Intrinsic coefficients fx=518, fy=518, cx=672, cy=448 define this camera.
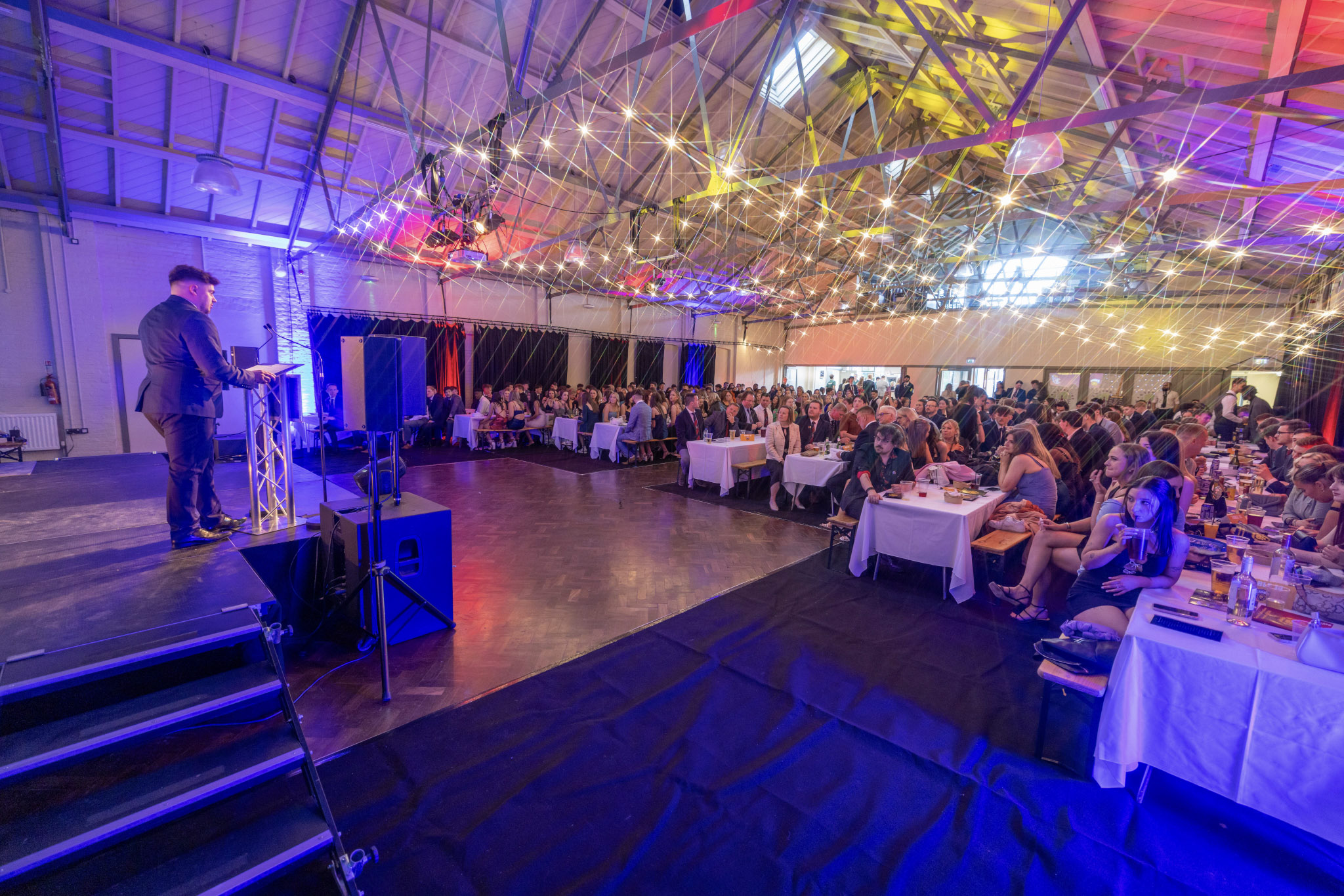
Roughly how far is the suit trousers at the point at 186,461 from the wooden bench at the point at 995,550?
5.13 m

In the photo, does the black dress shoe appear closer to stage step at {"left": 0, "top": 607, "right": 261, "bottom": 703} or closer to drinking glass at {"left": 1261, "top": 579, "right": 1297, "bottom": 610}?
stage step at {"left": 0, "top": 607, "right": 261, "bottom": 703}

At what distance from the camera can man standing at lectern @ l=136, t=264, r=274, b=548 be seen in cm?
284

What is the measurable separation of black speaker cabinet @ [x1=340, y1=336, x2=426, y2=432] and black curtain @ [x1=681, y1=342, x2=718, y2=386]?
16422 millimetres

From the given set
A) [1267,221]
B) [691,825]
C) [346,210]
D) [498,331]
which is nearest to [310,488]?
[691,825]

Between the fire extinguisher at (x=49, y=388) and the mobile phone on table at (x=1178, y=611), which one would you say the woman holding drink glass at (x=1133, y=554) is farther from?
the fire extinguisher at (x=49, y=388)

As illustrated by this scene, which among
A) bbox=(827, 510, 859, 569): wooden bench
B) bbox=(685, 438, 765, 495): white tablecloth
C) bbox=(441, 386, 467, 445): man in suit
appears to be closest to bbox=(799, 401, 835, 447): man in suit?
bbox=(685, 438, 765, 495): white tablecloth

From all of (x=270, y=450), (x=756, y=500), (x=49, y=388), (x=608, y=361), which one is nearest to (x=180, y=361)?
(x=270, y=450)

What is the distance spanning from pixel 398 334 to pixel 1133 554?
12.8 meters

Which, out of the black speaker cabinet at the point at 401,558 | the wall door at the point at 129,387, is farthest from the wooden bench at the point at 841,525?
the wall door at the point at 129,387

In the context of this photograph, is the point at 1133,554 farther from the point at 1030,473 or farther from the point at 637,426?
the point at 637,426

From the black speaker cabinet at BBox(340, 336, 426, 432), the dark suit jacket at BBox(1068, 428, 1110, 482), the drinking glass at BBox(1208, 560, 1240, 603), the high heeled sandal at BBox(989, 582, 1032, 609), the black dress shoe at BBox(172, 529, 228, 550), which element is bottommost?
the high heeled sandal at BBox(989, 582, 1032, 609)

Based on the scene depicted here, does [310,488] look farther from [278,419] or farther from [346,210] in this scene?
[346,210]

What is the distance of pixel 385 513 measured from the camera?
3.28 metres

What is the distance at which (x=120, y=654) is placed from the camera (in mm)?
1866
